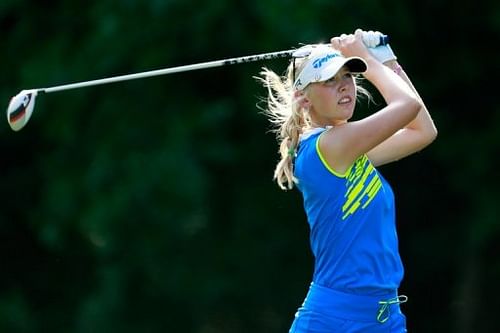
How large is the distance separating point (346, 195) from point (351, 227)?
3.8 inches

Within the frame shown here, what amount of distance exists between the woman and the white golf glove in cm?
12

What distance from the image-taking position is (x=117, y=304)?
933cm

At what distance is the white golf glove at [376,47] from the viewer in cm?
427

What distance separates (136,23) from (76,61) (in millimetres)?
548

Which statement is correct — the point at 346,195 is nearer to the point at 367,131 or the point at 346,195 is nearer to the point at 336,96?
the point at 367,131

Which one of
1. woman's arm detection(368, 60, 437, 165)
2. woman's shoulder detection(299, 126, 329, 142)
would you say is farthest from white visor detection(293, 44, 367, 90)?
woman's arm detection(368, 60, 437, 165)

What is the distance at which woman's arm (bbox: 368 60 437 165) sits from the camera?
174 inches

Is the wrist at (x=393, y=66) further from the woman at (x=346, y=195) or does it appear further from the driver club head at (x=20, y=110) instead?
the driver club head at (x=20, y=110)

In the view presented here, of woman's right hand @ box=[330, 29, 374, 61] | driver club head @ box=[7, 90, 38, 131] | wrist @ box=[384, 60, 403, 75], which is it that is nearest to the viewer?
woman's right hand @ box=[330, 29, 374, 61]

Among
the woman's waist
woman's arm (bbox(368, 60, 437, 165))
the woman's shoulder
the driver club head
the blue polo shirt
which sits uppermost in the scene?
the driver club head

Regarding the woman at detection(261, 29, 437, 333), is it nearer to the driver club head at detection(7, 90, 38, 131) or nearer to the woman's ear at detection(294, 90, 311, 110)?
the woman's ear at detection(294, 90, 311, 110)

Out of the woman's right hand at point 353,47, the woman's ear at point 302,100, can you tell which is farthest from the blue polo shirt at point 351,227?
the woman's right hand at point 353,47

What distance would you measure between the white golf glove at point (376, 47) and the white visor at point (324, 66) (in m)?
0.15

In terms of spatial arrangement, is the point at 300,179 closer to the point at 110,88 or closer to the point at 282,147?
the point at 282,147
